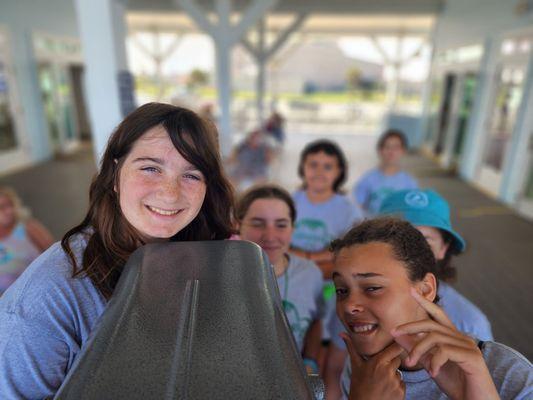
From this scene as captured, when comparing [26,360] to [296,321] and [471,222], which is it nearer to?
[296,321]

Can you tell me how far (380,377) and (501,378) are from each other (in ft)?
1.13

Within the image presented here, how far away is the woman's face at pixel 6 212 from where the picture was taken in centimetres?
216

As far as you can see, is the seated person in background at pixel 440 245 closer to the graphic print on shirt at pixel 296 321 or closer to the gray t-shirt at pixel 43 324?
the graphic print on shirt at pixel 296 321

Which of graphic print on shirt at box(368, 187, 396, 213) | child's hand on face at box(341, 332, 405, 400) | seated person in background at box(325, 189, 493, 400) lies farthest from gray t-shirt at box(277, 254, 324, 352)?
graphic print on shirt at box(368, 187, 396, 213)

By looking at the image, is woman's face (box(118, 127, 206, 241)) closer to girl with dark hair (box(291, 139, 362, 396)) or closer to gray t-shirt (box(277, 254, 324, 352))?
gray t-shirt (box(277, 254, 324, 352))

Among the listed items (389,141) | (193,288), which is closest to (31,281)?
(193,288)

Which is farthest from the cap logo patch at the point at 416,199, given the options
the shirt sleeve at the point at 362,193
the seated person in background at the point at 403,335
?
the shirt sleeve at the point at 362,193

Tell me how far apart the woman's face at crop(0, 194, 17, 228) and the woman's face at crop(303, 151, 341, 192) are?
6.33 feet

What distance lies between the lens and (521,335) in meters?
2.63

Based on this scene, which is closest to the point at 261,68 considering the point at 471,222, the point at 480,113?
the point at 480,113

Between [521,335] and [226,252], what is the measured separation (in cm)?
295

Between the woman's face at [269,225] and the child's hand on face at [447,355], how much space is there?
2.62 feet

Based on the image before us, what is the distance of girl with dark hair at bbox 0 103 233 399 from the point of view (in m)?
0.66

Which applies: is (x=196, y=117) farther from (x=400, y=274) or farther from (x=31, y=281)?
(x=400, y=274)
